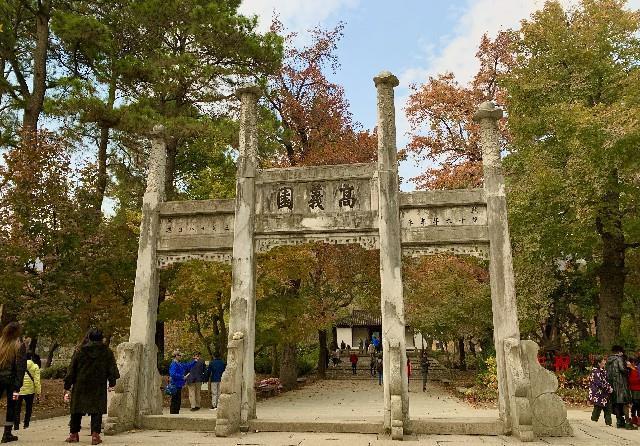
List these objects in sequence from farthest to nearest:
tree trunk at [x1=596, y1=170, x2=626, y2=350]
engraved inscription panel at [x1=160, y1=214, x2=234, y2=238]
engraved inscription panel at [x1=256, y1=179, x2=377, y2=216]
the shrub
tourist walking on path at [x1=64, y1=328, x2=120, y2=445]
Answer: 1. the shrub
2. tree trunk at [x1=596, y1=170, x2=626, y2=350]
3. engraved inscription panel at [x1=160, y1=214, x2=234, y2=238]
4. engraved inscription panel at [x1=256, y1=179, x2=377, y2=216]
5. tourist walking on path at [x1=64, y1=328, x2=120, y2=445]

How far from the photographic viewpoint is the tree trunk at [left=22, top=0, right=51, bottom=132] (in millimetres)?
16953

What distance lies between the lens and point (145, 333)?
10008 millimetres

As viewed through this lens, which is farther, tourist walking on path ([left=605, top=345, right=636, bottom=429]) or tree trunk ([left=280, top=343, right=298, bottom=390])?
tree trunk ([left=280, top=343, right=298, bottom=390])

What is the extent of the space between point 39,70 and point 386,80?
13181 mm

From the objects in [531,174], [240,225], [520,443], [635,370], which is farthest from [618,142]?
[240,225]

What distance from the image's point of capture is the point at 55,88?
1794cm

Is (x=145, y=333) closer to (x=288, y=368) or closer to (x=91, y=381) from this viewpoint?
(x=91, y=381)

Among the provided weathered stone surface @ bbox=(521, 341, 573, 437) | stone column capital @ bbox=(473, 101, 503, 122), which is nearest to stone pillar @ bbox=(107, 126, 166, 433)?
stone column capital @ bbox=(473, 101, 503, 122)

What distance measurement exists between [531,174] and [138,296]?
12.3m

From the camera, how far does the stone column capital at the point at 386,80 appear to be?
1024 cm

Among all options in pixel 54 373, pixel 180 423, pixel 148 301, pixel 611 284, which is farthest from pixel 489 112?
pixel 54 373

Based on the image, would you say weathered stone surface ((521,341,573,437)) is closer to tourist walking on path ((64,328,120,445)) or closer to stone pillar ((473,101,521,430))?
stone pillar ((473,101,521,430))

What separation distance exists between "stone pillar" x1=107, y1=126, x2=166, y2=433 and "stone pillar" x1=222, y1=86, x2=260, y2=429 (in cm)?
175

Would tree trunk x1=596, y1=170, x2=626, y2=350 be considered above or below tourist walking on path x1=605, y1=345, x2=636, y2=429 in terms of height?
above
